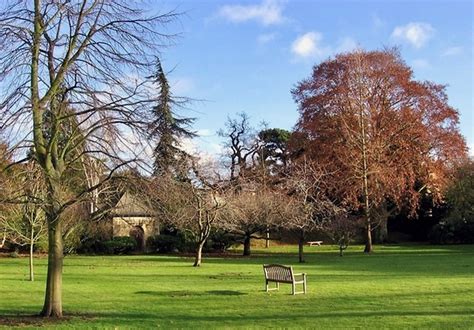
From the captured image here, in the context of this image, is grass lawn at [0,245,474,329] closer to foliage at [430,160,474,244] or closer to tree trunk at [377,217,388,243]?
foliage at [430,160,474,244]

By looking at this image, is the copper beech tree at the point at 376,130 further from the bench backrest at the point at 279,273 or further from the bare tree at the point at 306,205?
the bench backrest at the point at 279,273

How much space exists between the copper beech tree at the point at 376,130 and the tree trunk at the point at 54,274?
31494 mm

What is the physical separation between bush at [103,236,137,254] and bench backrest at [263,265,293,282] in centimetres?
2928

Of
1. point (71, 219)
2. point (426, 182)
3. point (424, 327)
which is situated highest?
point (426, 182)

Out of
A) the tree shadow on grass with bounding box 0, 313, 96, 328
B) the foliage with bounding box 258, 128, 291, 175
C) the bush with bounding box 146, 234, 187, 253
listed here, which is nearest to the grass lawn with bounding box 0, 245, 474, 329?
the tree shadow on grass with bounding box 0, 313, 96, 328

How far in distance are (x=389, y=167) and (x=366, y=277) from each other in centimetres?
2307

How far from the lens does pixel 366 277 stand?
21.5 metres

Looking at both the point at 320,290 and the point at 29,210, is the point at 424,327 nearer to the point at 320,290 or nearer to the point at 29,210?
the point at 320,290

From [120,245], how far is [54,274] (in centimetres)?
3336

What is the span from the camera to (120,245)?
1769 inches

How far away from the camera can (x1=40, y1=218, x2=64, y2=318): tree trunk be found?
12.1 m

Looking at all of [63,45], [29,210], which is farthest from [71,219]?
[63,45]

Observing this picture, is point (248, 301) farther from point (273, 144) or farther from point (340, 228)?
point (273, 144)

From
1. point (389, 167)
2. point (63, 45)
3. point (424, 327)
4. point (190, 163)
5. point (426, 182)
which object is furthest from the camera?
point (426, 182)
